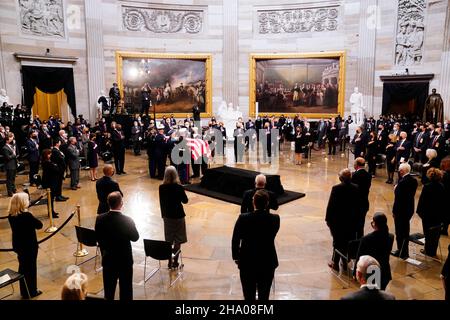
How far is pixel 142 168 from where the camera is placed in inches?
580

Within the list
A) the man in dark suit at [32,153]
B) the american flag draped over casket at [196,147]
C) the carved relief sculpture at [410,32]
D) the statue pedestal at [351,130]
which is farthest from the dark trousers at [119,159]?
the carved relief sculpture at [410,32]

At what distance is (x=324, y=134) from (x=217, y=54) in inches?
358

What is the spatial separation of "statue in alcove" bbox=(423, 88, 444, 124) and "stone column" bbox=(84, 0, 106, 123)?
672 inches

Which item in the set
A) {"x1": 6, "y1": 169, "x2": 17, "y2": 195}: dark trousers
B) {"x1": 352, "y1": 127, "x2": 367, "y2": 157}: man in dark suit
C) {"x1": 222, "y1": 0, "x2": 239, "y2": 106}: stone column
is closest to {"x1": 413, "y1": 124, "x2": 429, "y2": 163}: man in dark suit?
{"x1": 352, "y1": 127, "x2": 367, "y2": 157}: man in dark suit

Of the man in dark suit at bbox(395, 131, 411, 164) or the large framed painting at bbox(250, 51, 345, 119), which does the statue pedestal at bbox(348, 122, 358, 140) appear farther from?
the man in dark suit at bbox(395, 131, 411, 164)

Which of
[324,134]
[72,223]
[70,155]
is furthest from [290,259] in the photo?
[324,134]

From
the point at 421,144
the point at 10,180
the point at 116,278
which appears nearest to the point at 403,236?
the point at 116,278

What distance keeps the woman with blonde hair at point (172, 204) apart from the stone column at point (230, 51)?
18641mm

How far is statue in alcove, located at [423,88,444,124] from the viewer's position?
17.8 m

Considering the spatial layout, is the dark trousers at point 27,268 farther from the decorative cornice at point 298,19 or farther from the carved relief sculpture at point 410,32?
the decorative cornice at point 298,19

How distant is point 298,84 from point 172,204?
739 inches

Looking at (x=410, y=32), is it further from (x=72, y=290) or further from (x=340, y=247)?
(x=72, y=290)

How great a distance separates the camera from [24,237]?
5.35 metres

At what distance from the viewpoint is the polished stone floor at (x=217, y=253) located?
18.7 ft
